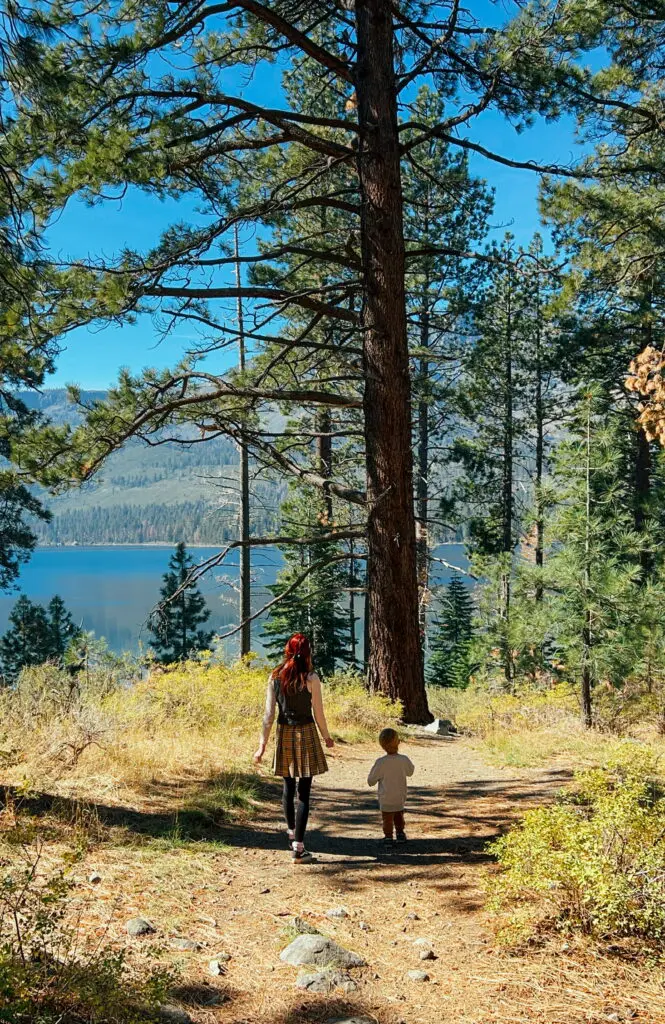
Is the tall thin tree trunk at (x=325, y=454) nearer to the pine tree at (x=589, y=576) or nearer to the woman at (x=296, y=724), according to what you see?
the pine tree at (x=589, y=576)

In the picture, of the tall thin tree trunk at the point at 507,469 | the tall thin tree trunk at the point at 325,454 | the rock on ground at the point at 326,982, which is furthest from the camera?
the tall thin tree trunk at the point at 507,469

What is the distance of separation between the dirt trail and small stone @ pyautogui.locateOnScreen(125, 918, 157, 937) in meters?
0.05

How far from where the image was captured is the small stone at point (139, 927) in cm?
328

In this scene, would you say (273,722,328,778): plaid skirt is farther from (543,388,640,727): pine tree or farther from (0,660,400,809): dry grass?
(543,388,640,727): pine tree

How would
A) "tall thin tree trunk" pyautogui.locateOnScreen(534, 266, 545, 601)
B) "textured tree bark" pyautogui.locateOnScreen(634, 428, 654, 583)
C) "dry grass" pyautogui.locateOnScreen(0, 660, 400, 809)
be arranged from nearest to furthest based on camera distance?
"dry grass" pyautogui.locateOnScreen(0, 660, 400, 809) → "textured tree bark" pyautogui.locateOnScreen(634, 428, 654, 583) → "tall thin tree trunk" pyautogui.locateOnScreen(534, 266, 545, 601)

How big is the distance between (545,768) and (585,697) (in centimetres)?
477

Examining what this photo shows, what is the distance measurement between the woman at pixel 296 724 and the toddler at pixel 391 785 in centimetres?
40

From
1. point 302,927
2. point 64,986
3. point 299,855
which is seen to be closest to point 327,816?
point 299,855

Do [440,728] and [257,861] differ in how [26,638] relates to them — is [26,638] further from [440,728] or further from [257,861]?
[257,861]

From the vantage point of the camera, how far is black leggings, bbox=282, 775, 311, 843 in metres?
4.60

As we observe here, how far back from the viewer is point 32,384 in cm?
705

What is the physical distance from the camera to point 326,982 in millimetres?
2998

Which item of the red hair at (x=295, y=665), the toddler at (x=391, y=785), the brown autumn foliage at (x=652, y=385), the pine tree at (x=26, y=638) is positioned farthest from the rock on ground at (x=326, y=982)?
the pine tree at (x=26, y=638)

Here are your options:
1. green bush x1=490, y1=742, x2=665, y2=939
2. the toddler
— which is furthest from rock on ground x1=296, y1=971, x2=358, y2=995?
the toddler
